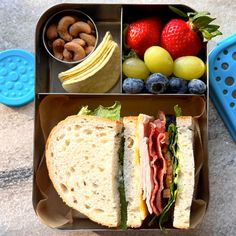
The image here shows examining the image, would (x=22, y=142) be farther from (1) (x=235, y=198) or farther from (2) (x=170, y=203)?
(1) (x=235, y=198)

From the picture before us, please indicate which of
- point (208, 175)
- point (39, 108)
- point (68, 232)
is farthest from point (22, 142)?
point (208, 175)

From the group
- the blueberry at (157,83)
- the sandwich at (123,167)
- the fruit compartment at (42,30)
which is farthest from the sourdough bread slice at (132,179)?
the fruit compartment at (42,30)

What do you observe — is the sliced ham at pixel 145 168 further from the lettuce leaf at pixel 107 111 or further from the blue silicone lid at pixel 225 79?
the blue silicone lid at pixel 225 79

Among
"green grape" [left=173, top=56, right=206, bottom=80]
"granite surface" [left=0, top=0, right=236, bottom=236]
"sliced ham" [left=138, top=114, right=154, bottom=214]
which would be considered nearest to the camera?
"sliced ham" [left=138, top=114, right=154, bottom=214]

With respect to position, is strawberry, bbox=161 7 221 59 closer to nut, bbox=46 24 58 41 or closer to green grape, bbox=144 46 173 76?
green grape, bbox=144 46 173 76

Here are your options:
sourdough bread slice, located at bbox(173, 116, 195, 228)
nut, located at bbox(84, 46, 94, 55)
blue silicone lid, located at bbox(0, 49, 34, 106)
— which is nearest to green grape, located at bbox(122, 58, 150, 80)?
nut, located at bbox(84, 46, 94, 55)

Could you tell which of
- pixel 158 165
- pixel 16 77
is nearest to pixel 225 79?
pixel 158 165
